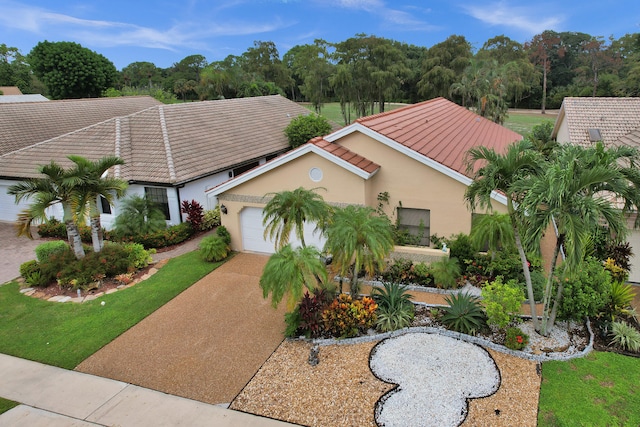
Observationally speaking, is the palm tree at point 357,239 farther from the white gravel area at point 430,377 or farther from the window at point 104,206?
the window at point 104,206

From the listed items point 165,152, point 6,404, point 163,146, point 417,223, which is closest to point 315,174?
point 417,223

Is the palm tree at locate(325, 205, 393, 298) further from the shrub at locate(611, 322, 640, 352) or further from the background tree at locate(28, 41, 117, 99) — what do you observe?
the background tree at locate(28, 41, 117, 99)

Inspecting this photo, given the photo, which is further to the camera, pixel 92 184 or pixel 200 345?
pixel 92 184

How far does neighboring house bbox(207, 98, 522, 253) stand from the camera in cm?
1371

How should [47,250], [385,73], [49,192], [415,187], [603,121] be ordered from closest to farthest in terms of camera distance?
1. [49,192]
2. [415,187]
3. [47,250]
4. [603,121]
5. [385,73]

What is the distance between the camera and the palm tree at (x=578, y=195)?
25.2 feet

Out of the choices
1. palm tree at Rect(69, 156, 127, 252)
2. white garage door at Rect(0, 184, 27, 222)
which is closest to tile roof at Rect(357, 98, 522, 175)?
palm tree at Rect(69, 156, 127, 252)

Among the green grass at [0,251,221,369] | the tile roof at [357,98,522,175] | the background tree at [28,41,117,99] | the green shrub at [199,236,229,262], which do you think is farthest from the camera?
the background tree at [28,41,117,99]

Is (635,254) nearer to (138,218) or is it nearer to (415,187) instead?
(415,187)

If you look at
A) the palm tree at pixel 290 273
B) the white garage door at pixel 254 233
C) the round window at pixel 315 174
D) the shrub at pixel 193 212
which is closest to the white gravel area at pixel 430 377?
the palm tree at pixel 290 273

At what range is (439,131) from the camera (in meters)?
18.8

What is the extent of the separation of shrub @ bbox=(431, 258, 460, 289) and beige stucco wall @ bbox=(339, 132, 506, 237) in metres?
1.66

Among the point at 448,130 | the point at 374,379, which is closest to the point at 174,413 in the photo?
the point at 374,379

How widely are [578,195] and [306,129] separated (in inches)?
823
